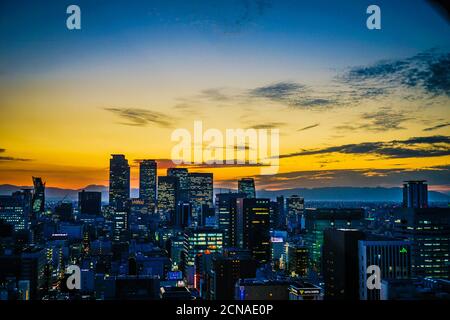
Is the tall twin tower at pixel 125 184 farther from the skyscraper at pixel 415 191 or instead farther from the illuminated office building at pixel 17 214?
the skyscraper at pixel 415 191

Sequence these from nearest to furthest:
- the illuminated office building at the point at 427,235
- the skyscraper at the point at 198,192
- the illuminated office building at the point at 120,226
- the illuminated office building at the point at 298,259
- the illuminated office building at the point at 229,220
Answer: the illuminated office building at the point at 427,235
the skyscraper at the point at 198,192
the illuminated office building at the point at 298,259
the illuminated office building at the point at 229,220
the illuminated office building at the point at 120,226

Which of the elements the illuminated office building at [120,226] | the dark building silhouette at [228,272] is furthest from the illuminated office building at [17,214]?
the dark building silhouette at [228,272]

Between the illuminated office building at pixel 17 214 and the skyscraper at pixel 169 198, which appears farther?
the skyscraper at pixel 169 198

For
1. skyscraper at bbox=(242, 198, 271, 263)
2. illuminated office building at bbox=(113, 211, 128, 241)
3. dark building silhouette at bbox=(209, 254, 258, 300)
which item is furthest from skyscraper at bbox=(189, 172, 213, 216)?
illuminated office building at bbox=(113, 211, 128, 241)
